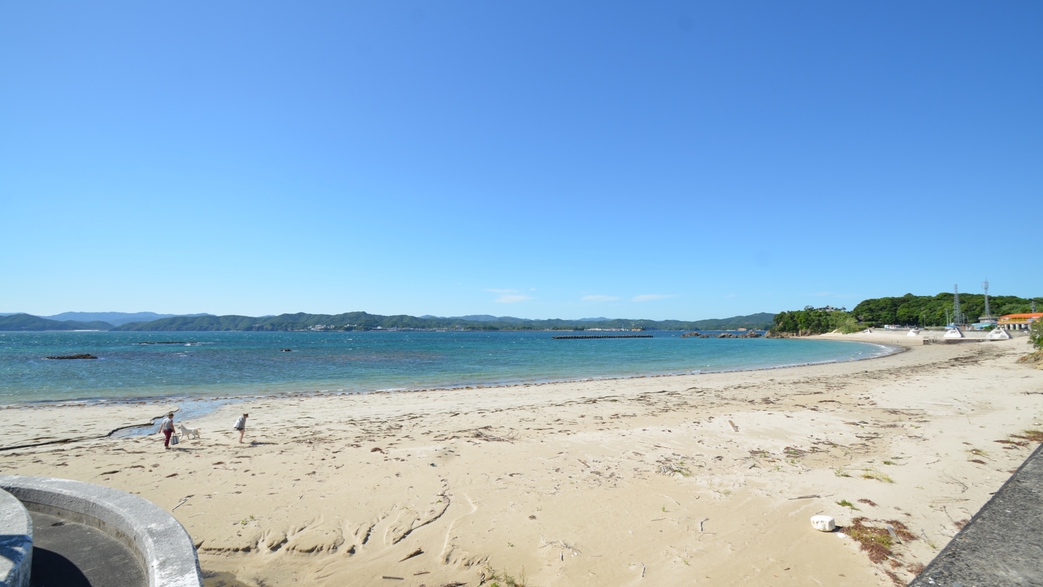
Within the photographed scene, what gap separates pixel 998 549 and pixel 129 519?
6.56m

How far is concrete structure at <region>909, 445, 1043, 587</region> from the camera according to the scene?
271 centimetres

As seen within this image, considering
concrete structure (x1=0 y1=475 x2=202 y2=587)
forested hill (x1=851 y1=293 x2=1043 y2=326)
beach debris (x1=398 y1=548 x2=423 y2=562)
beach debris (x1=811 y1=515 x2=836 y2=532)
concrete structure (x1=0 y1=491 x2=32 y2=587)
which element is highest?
forested hill (x1=851 y1=293 x2=1043 y2=326)

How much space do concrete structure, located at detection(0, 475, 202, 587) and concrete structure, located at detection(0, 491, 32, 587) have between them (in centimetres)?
57

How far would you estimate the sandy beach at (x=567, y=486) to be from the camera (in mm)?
4828

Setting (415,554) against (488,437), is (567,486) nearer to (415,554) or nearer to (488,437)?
(415,554)

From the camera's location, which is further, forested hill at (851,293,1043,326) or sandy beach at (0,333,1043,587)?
forested hill at (851,293,1043,326)

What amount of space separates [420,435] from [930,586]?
9757mm

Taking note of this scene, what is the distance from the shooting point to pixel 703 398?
16781 mm

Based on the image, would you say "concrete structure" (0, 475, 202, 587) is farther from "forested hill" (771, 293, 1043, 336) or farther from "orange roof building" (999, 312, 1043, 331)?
"forested hill" (771, 293, 1043, 336)

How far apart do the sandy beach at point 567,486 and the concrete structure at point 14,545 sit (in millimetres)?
1909

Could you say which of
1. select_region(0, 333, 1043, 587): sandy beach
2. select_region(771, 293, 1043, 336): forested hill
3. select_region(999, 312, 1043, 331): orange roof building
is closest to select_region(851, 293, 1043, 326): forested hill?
select_region(771, 293, 1043, 336): forested hill

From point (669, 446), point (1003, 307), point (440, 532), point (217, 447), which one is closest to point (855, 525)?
point (669, 446)

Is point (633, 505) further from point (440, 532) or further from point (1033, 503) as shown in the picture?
point (1033, 503)

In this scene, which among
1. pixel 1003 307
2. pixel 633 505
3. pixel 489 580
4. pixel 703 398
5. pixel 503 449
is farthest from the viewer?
pixel 1003 307
